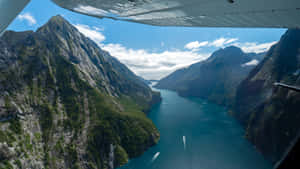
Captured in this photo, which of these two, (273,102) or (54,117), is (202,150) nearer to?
(273,102)

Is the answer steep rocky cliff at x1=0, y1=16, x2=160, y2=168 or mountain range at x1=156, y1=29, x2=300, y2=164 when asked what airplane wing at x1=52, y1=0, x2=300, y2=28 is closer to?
mountain range at x1=156, y1=29, x2=300, y2=164

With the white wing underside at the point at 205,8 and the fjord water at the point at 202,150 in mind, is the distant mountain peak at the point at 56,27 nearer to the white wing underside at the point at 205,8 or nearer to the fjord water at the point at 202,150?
the fjord water at the point at 202,150

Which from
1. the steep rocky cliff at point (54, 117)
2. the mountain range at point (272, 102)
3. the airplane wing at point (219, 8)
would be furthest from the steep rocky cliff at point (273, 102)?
the steep rocky cliff at point (54, 117)

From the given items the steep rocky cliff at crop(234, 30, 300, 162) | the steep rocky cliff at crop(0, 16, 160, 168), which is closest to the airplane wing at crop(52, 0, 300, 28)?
Result: the steep rocky cliff at crop(234, 30, 300, 162)

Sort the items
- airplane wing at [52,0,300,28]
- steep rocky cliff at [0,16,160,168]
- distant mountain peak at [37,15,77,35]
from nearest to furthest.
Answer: airplane wing at [52,0,300,28] < steep rocky cliff at [0,16,160,168] < distant mountain peak at [37,15,77,35]

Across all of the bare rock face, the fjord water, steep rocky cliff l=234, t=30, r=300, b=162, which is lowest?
the fjord water

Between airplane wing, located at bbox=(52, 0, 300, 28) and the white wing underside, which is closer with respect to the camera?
the white wing underside

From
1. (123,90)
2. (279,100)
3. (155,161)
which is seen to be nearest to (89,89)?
(123,90)
